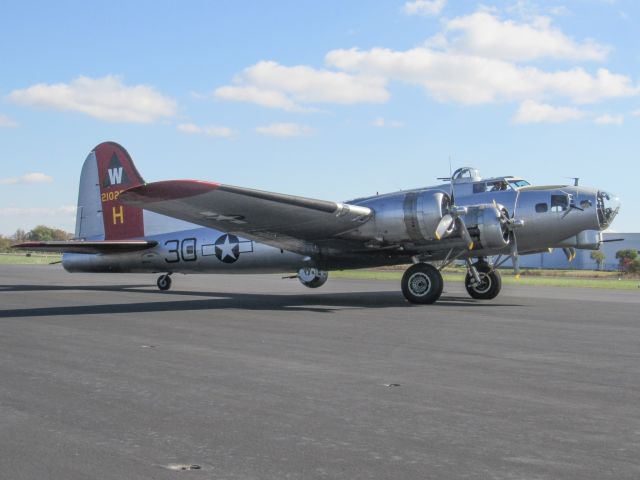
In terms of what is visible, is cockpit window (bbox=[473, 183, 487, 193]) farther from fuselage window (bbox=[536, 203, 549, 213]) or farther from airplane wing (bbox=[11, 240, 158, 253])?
airplane wing (bbox=[11, 240, 158, 253])

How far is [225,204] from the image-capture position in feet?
45.4

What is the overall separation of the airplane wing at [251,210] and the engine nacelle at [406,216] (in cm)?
36

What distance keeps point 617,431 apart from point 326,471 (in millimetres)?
2224

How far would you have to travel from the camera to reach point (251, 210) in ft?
47.2

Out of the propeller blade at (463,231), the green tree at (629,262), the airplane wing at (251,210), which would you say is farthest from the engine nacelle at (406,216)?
the green tree at (629,262)

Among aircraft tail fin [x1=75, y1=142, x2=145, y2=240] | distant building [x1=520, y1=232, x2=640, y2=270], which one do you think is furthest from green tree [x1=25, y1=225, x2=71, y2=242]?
aircraft tail fin [x1=75, y1=142, x2=145, y2=240]

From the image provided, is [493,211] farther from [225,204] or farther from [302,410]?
[302,410]

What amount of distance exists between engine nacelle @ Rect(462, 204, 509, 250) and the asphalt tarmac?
4.40 meters

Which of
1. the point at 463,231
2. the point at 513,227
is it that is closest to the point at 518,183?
the point at 513,227

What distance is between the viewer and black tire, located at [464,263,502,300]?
736 inches

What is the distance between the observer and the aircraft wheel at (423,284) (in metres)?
15.8

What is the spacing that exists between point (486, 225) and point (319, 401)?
10942 millimetres

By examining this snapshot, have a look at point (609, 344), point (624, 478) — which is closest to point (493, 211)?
point (609, 344)

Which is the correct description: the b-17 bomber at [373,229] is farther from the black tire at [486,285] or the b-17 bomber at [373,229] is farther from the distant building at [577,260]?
the distant building at [577,260]
